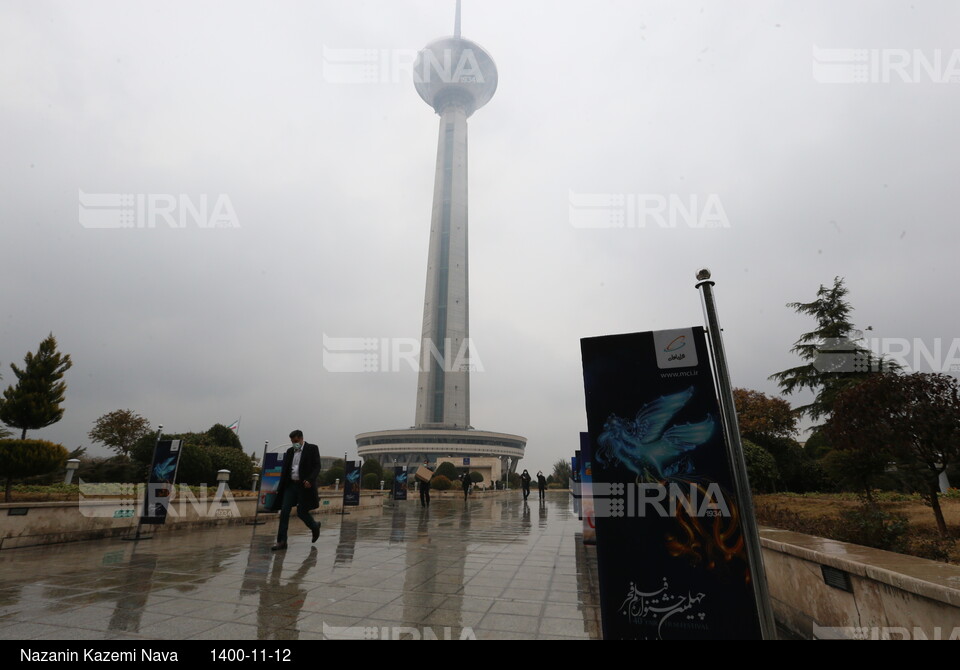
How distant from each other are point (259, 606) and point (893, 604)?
543 centimetres

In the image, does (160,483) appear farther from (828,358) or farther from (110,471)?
(828,358)

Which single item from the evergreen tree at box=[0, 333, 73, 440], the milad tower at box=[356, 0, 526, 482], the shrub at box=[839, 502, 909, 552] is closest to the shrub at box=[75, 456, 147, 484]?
the evergreen tree at box=[0, 333, 73, 440]

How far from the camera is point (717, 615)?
118 inches

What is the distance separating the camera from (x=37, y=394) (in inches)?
587

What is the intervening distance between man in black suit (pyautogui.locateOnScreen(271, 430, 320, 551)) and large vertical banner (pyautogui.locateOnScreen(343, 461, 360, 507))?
1064 cm

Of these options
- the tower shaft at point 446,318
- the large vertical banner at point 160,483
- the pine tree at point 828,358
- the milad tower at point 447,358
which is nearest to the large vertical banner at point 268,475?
the large vertical banner at point 160,483

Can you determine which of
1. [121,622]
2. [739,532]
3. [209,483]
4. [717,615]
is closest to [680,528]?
[739,532]

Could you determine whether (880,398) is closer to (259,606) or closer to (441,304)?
(259,606)

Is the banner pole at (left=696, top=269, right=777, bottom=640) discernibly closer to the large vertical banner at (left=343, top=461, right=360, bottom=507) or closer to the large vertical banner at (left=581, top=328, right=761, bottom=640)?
the large vertical banner at (left=581, top=328, right=761, bottom=640)

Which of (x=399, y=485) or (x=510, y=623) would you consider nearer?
(x=510, y=623)

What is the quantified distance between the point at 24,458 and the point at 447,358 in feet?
247

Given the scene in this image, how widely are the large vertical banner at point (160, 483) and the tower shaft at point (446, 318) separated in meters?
74.1

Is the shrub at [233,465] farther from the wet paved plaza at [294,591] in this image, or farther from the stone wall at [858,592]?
the stone wall at [858,592]

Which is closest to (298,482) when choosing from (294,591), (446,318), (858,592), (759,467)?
(294,591)
